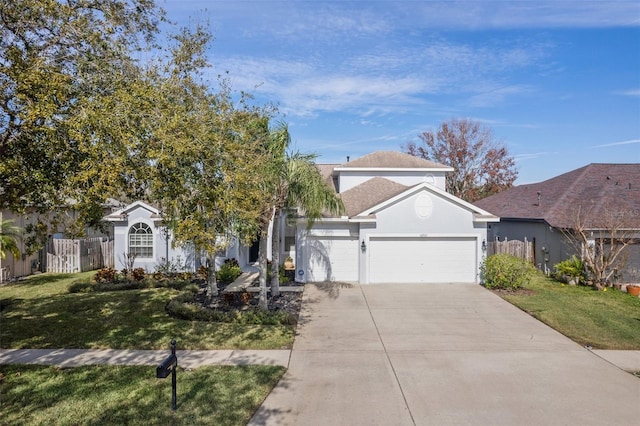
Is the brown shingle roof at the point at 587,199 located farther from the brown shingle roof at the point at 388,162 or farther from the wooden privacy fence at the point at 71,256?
the wooden privacy fence at the point at 71,256

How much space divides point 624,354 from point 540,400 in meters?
3.82

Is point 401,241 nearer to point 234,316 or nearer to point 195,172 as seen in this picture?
point 234,316

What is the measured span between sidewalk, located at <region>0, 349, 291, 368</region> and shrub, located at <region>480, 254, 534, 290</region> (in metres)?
10.4

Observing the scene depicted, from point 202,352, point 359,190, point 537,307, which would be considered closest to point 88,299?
point 202,352

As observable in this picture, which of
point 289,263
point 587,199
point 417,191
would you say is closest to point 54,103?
point 417,191

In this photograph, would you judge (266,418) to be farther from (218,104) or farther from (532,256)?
(532,256)

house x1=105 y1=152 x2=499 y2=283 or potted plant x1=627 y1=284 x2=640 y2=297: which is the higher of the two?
house x1=105 y1=152 x2=499 y2=283

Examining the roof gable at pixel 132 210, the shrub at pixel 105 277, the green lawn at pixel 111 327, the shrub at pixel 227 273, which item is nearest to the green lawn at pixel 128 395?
the green lawn at pixel 111 327

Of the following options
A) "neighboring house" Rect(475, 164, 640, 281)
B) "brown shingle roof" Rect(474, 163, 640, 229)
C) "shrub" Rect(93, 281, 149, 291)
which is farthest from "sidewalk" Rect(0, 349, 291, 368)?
"brown shingle roof" Rect(474, 163, 640, 229)

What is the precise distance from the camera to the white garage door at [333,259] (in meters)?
17.8

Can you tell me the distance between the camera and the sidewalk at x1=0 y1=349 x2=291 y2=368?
27.1ft

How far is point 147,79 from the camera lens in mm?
9516

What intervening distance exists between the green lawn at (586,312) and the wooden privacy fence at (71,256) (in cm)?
1908

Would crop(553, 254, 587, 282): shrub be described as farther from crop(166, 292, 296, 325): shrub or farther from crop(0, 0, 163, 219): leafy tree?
crop(0, 0, 163, 219): leafy tree
